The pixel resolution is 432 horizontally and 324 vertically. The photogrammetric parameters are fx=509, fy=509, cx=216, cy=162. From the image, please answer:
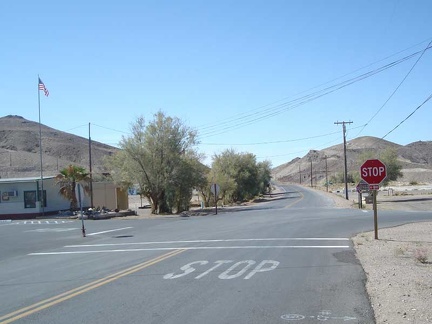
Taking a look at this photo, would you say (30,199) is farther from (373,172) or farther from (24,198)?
(373,172)

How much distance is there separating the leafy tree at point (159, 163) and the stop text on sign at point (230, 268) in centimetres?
3307

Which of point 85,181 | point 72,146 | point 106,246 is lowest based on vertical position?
point 106,246

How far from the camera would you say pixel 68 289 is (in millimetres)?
10531

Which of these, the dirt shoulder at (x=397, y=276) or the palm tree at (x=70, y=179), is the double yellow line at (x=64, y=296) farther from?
the palm tree at (x=70, y=179)

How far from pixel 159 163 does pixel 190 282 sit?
3686 centimetres

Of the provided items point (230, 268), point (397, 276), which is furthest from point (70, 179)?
point (397, 276)

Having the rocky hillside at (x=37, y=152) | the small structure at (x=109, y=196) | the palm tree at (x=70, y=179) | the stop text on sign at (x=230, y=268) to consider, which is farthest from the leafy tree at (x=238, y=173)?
the stop text on sign at (x=230, y=268)

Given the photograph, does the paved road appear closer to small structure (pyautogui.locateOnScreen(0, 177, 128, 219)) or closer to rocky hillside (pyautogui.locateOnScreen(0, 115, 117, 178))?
small structure (pyautogui.locateOnScreen(0, 177, 128, 219))

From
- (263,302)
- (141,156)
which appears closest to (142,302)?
(263,302)

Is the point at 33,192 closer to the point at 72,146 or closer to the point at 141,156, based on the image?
the point at 141,156

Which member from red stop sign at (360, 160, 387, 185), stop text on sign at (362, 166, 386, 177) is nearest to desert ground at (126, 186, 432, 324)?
red stop sign at (360, 160, 387, 185)

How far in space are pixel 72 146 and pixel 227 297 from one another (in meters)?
132

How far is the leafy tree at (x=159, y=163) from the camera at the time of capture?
154ft

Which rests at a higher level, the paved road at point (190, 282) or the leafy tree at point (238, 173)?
the leafy tree at point (238, 173)
